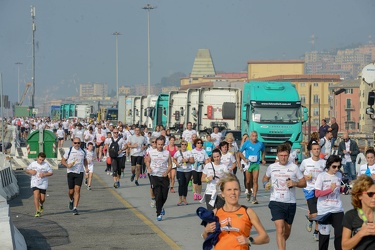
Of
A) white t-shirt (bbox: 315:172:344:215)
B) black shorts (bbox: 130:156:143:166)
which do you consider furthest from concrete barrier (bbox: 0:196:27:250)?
black shorts (bbox: 130:156:143:166)

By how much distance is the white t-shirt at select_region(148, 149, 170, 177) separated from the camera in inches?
758

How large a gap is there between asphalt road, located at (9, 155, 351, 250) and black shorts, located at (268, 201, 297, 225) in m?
1.18

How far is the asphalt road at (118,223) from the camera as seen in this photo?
49.9 ft

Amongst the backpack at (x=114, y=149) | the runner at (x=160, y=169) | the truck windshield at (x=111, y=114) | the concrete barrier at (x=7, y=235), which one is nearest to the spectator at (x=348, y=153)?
the backpack at (x=114, y=149)

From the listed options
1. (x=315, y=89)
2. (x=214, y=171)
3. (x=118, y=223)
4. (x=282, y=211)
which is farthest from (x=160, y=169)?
(x=315, y=89)

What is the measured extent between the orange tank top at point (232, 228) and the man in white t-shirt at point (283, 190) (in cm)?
519

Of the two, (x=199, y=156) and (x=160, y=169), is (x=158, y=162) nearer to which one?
(x=160, y=169)

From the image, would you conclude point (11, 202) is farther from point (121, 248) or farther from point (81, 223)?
point (121, 248)

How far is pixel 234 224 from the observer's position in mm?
7887

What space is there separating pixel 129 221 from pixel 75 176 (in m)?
2.34

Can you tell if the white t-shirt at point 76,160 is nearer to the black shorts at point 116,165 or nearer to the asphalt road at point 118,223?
the asphalt road at point 118,223

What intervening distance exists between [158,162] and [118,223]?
5.73ft

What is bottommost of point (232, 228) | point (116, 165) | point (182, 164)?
point (116, 165)

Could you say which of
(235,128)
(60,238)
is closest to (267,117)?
(235,128)
